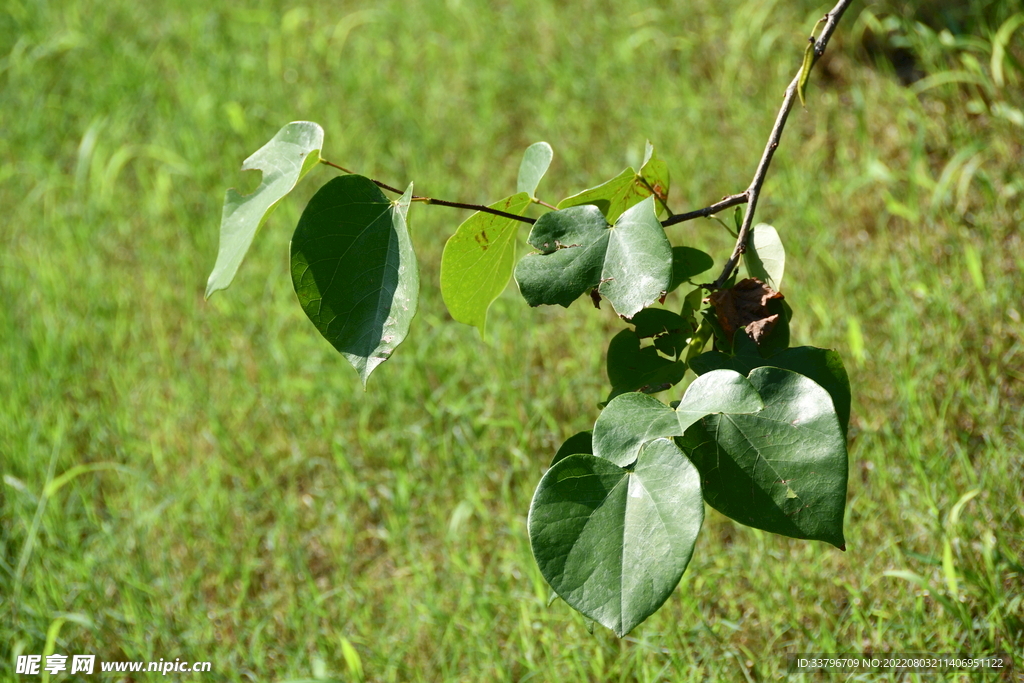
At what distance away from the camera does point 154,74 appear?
139 inches

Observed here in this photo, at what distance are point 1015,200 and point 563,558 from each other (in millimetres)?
1982

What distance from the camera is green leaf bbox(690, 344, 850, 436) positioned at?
0.80 meters

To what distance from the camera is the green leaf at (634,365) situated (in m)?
0.86

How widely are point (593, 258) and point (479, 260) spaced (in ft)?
0.49

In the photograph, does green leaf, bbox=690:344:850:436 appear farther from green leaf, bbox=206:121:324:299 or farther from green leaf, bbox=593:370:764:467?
green leaf, bbox=206:121:324:299

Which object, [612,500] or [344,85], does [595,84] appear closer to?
[344,85]

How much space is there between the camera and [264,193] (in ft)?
2.74

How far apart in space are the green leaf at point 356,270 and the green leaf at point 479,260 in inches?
2.5

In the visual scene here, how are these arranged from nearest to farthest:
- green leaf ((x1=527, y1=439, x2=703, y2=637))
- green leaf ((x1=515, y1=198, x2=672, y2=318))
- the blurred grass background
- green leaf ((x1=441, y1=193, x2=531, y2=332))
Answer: green leaf ((x1=527, y1=439, x2=703, y2=637)) < green leaf ((x1=515, y1=198, x2=672, y2=318)) < green leaf ((x1=441, y1=193, x2=531, y2=332)) < the blurred grass background

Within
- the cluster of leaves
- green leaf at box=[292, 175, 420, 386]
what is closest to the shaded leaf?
the cluster of leaves

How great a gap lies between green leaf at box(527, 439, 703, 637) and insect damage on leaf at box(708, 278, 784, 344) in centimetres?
19

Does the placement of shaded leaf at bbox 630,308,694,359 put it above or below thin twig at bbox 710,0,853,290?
below

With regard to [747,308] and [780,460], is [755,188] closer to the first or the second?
[747,308]

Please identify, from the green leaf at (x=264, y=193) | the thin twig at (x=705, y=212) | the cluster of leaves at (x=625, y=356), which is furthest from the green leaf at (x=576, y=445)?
the green leaf at (x=264, y=193)
